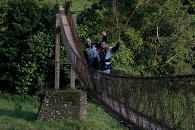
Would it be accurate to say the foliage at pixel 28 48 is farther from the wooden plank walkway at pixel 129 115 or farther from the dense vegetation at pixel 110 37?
the wooden plank walkway at pixel 129 115

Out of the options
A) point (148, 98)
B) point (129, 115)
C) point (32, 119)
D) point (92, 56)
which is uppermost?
point (92, 56)

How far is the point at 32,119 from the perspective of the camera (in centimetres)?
1562

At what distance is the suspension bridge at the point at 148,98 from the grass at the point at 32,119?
5.45 m

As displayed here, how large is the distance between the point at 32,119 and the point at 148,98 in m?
9.32

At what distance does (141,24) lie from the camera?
A: 1884 cm

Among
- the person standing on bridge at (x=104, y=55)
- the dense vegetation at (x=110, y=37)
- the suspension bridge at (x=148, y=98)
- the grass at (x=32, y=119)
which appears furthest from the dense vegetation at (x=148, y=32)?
the suspension bridge at (x=148, y=98)

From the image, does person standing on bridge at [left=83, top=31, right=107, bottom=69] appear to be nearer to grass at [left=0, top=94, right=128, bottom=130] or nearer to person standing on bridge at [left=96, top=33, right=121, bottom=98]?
person standing on bridge at [left=96, top=33, right=121, bottom=98]

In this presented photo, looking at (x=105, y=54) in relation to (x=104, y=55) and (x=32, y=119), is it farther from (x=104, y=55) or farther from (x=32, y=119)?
(x=32, y=119)

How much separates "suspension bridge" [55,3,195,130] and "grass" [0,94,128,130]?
545 cm

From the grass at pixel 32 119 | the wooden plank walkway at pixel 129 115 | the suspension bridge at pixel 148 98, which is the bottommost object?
the grass at pixel 32 119

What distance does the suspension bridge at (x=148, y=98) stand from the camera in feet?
18.9

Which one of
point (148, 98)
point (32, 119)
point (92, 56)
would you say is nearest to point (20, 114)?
point (32, 119)

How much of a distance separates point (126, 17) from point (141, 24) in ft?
1.93

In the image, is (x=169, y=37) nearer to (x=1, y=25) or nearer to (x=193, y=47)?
(x=193, y=47)
